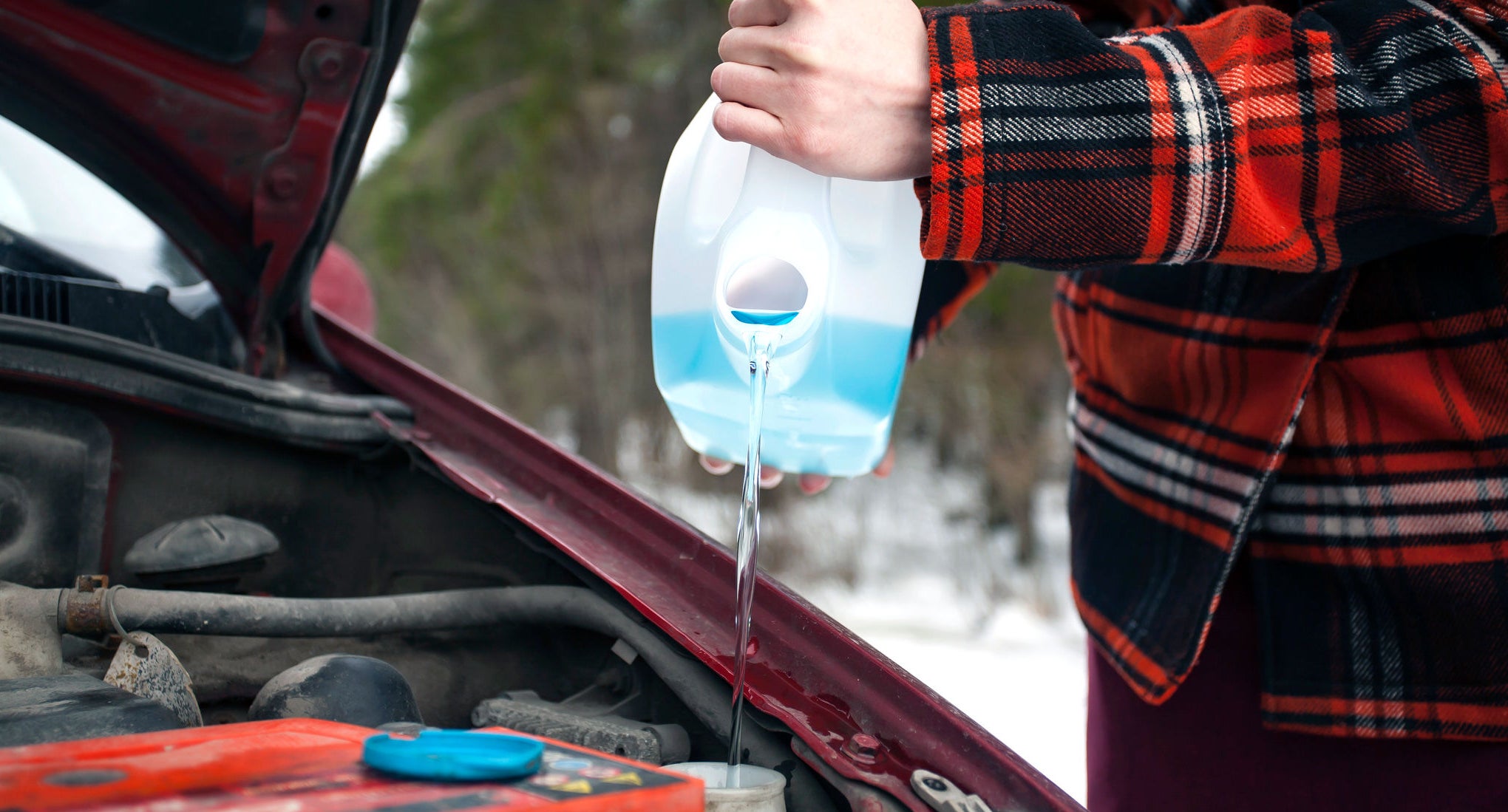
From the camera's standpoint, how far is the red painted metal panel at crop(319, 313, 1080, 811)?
0.93 meters

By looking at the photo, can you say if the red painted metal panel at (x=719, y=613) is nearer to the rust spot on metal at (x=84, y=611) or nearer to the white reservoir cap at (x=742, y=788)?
the white reservoir cap at (x=742, y=788)

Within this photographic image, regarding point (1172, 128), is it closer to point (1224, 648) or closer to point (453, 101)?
point (1224, 648)

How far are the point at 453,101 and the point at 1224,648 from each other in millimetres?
6313

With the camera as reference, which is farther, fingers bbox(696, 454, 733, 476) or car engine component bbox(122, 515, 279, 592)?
fingers bbox(696, 454, 733, 476)

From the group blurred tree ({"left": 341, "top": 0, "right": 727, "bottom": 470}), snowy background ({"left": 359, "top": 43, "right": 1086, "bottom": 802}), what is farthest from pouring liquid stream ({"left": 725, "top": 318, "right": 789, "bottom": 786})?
blurred tree ({"left": 341, "top": 0, "right": 727, "bottom": 470})

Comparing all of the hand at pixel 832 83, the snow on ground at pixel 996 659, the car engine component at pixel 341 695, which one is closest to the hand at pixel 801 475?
the car engine component at pixel 341 695

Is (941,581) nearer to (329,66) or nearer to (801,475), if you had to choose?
(801,475)

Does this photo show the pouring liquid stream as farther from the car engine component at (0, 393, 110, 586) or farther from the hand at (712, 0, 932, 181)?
the car engine component at (0, 393, 110, 586)

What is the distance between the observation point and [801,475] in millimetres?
1665

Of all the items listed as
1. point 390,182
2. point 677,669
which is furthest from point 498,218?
point 677,669

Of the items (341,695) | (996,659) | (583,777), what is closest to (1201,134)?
(583,777)

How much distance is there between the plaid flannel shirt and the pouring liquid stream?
0.30 metres

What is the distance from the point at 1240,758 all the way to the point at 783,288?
90 cm

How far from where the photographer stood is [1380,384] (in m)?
1.14
